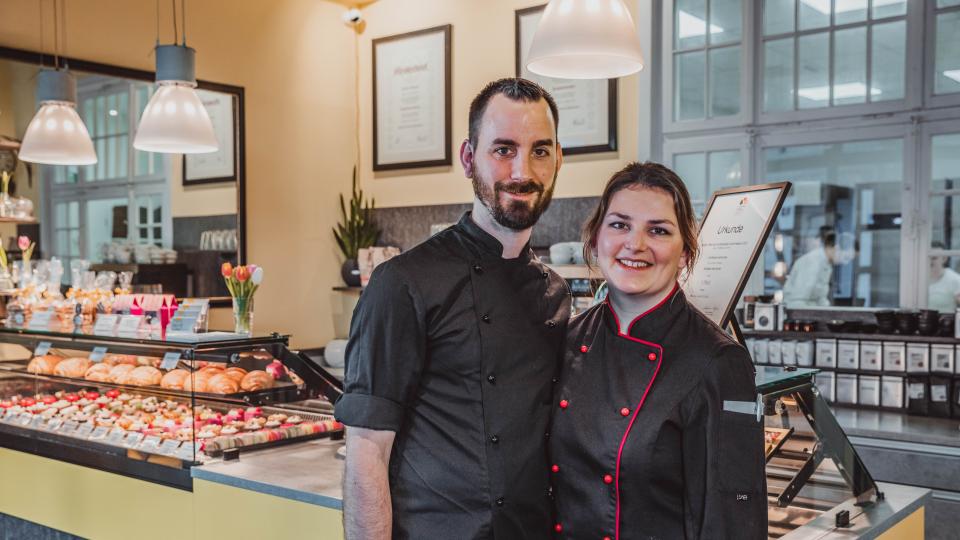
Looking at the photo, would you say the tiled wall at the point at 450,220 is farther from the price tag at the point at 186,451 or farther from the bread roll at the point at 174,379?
the price tag at the point at 186,451

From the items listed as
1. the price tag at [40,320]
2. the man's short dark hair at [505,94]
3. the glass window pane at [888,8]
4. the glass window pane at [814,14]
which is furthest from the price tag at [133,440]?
the glass window pane at [888,8]

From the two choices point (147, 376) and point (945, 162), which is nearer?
point (147, 376)

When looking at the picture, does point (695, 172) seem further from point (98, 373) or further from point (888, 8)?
point (98, 373)

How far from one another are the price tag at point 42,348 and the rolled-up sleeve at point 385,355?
2.35 meters

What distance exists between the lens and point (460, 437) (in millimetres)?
1652

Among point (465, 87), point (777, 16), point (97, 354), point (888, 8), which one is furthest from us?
point (465, 87)

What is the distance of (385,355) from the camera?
1.61 meters

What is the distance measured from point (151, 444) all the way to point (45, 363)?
0.83 m

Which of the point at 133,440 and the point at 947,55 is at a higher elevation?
the point at 947,55

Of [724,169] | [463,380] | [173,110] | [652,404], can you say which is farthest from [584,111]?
Answer: [652,404]

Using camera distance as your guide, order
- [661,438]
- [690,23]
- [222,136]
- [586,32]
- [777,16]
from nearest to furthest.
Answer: [661,438] < [586,32] < [777,16] < [690,23] < [222,136]

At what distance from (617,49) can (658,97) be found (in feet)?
8.91

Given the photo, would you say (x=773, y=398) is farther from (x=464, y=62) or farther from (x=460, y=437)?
(x=464, y=62)

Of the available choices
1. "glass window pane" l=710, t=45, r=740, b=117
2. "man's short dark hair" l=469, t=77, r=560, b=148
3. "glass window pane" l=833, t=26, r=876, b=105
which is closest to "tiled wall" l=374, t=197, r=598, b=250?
"glass window pane" l=710, t=45, r=740, b=117
